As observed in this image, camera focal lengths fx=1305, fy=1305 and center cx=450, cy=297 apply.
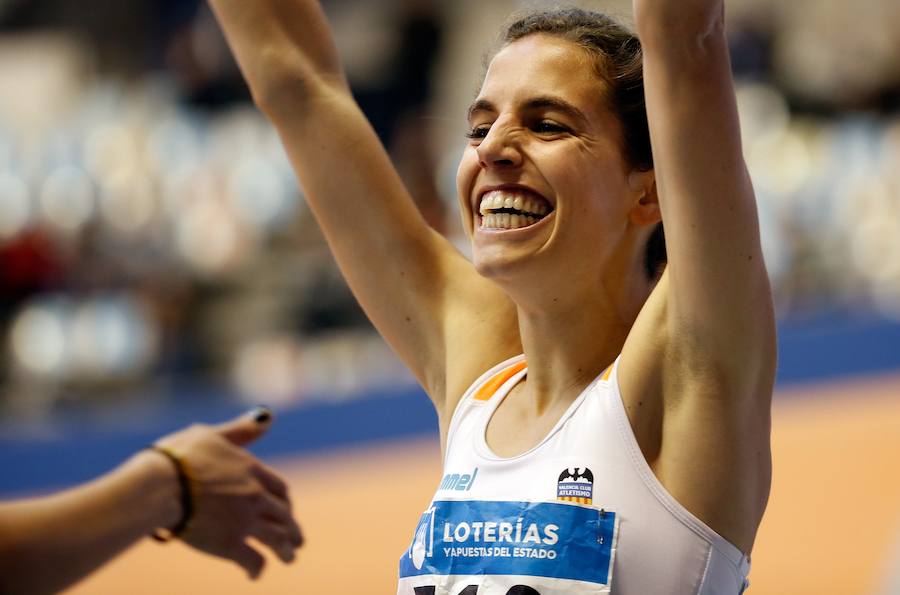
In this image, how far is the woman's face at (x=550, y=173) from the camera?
170cm

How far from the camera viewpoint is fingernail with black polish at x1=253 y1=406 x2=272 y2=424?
6.30ft

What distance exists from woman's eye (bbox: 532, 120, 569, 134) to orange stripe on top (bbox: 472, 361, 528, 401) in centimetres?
36

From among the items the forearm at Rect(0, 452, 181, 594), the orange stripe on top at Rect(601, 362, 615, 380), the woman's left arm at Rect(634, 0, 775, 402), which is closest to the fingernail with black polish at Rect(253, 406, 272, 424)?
the forearm at Rect(0, 452, 181, 594)

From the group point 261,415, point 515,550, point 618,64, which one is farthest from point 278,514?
point 618,64

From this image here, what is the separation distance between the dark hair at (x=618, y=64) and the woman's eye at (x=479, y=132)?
13 centimetres

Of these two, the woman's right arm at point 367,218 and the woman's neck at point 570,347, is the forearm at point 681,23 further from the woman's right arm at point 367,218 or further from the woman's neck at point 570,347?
the woman's right arm at point 367,218

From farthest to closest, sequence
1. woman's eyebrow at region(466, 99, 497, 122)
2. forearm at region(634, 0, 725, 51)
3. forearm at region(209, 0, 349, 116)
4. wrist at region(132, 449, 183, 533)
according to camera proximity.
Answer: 1. forearm at region(209, 0, 349, 116)
2. woman's eyebrow at region(466, 99, 497, 122)
3. wrist at region(132, 449, 183, 533)
4. forearm at region(634, 0, 725, 51)

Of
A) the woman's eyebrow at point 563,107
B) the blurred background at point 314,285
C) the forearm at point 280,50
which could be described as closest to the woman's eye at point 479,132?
the woman's eyebrow at point 563,107

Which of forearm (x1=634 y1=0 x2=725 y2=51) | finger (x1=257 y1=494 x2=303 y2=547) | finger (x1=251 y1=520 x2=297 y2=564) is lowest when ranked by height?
finger (x1=251 y1=520 x2=297 y2=564)

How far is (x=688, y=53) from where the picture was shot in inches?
58.1

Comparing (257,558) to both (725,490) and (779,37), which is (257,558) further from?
(779,37)

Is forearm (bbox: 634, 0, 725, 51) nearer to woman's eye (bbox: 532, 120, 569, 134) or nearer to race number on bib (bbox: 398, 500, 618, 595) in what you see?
woman's eye (bbox: 532, 120, 569, 134)

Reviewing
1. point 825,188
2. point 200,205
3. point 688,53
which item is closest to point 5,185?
point 200,205

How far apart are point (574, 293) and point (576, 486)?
284 millimetres
